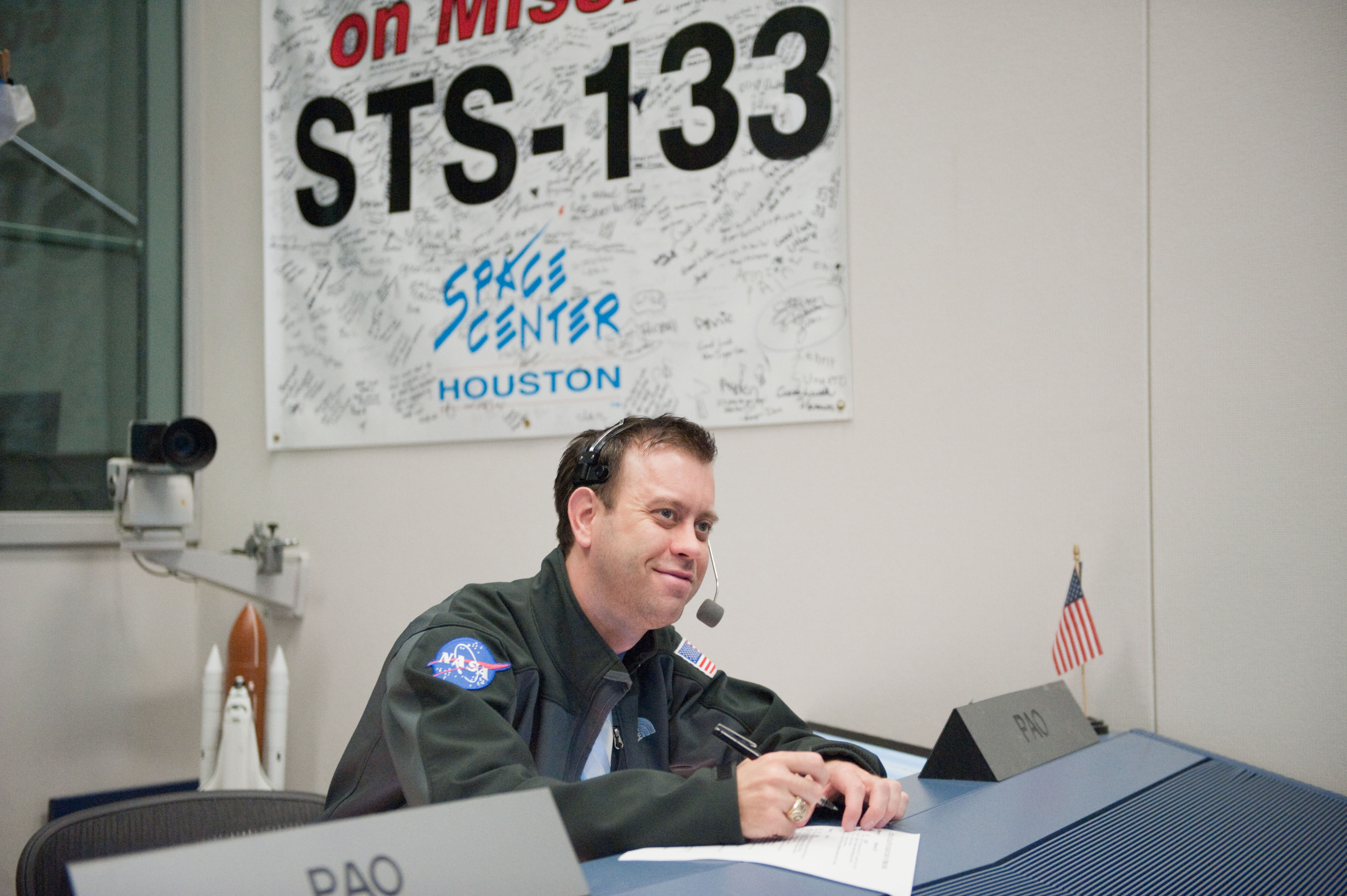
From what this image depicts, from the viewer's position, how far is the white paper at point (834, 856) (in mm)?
921

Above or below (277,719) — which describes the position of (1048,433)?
above

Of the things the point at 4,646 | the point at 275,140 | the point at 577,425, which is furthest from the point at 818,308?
the point at 4,646

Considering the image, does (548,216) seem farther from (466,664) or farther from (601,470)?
(466,664)

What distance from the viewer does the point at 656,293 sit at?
2670mm

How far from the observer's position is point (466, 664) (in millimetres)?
1237

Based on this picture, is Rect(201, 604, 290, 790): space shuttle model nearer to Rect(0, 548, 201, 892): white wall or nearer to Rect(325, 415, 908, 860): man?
Rect(0, 548, 201, 892): white wall

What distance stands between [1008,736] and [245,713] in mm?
2096

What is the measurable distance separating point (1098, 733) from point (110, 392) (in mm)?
2874

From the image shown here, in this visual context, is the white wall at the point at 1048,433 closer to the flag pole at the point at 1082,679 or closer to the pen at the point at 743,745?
the flag pole at the point at 1082,679

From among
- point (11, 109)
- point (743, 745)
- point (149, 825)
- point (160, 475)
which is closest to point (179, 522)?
point (160, 475)

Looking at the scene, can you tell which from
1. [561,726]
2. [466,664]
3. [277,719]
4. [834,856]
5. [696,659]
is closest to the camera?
[834,856]

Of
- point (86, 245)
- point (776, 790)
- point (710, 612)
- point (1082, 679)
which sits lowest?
point (1082, 679)

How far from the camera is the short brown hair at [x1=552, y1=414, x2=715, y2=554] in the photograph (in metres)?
1.48

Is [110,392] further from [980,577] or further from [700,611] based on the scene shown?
[980,577]
